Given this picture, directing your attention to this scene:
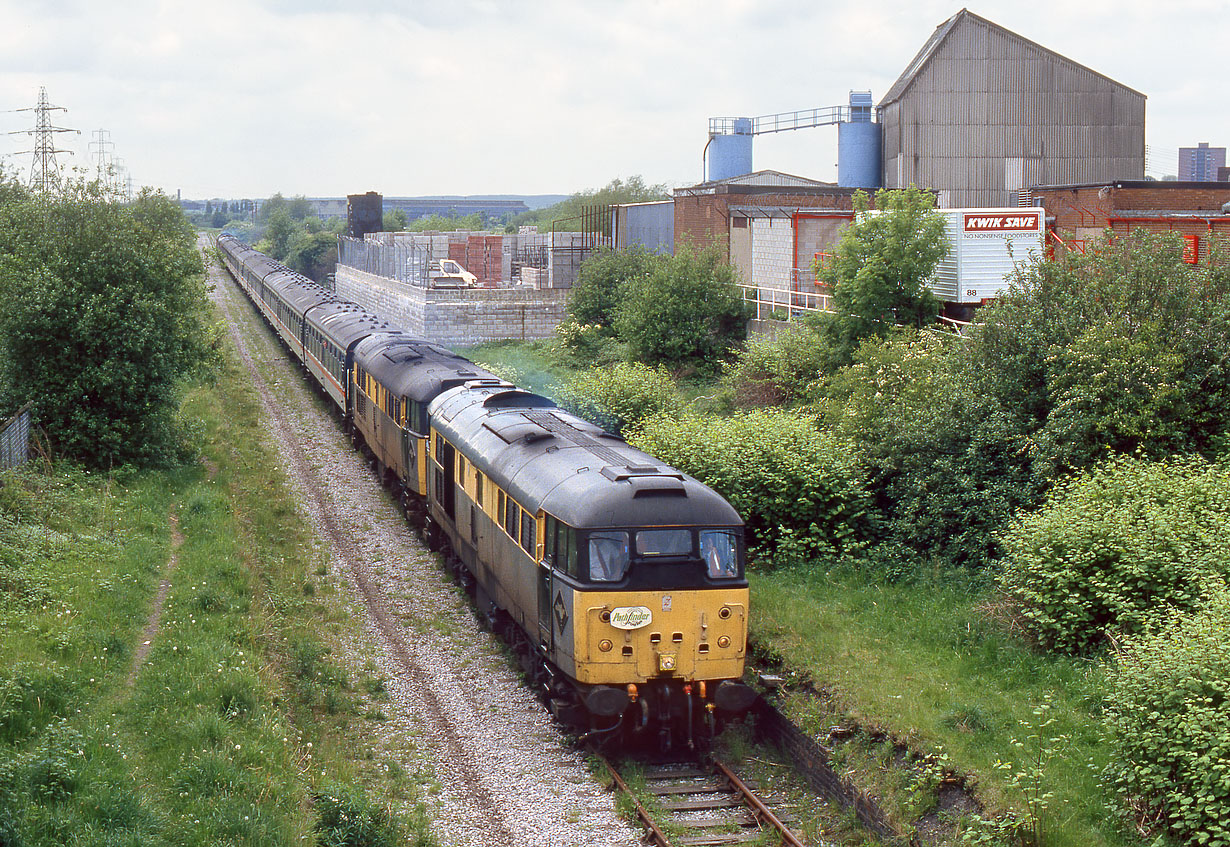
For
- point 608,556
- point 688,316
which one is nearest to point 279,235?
point 688,316

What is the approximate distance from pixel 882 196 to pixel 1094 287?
31.5 feet

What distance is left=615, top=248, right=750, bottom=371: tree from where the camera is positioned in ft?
108

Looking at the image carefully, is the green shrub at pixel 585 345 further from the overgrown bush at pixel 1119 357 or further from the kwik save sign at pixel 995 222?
the overgrown bush at pixel 1119 357

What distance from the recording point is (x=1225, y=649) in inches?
362

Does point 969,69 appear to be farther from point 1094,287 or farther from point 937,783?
point 937,783

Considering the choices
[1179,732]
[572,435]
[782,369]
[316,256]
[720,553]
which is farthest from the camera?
[316,256]

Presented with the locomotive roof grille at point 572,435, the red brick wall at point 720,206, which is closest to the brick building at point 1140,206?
the red brick wall at point 720,206

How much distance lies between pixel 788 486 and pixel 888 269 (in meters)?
8.83

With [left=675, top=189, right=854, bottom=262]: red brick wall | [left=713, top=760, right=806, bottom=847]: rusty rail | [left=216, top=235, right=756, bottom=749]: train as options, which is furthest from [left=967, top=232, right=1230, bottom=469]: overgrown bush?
[left=675, top=189, right=854, bottom=262]: red brick wall

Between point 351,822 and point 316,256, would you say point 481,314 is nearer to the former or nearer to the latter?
Answer: point 351,822

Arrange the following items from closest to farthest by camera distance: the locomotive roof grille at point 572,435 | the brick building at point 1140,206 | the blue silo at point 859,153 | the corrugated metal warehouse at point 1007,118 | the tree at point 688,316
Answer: the locomotive roof grille at point 572,435
the brick building at point 1140,206
the tree at point 688,316
the corrugated metal warehouse at point 1007,118
the blue silo at point 859,153

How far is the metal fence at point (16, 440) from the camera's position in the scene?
1946cm

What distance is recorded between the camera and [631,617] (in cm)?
1189

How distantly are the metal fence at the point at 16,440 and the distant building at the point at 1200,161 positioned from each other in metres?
64.6
